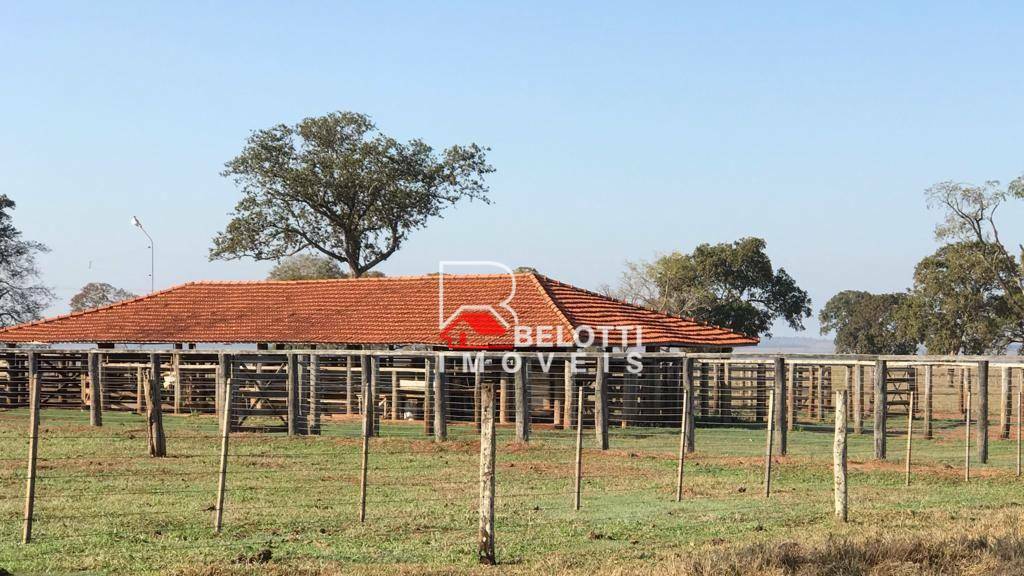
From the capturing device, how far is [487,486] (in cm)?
1144

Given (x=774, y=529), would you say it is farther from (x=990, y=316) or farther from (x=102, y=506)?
(x=990, y=316)

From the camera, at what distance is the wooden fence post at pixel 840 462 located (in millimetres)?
13781

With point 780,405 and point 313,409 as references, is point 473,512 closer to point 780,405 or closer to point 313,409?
point 780,405

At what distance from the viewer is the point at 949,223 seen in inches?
2133

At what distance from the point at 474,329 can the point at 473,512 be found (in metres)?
17.9

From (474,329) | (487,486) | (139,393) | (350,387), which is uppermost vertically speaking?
(474,329)

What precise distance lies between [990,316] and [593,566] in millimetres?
47532

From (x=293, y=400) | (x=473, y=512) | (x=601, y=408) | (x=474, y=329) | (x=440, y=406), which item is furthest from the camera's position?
(x=474, y=329)

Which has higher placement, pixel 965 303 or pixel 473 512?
pixel 965 303

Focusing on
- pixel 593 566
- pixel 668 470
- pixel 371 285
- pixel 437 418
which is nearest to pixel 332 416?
pixel 371 285

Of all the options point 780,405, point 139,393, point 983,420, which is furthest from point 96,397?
point 983,420

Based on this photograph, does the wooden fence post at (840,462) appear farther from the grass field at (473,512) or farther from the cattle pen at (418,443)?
the grass field at (473,512)

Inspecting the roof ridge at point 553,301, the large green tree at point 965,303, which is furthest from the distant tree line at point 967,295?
the roof ridge at point 553,301

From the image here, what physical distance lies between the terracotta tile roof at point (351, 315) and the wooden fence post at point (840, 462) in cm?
1618
